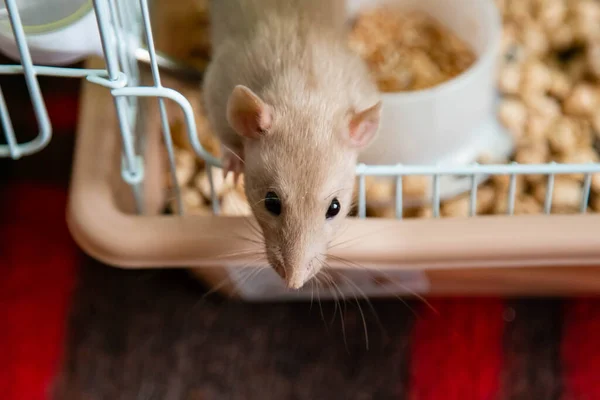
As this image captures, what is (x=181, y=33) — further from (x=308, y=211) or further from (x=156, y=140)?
(x=308, y=211)

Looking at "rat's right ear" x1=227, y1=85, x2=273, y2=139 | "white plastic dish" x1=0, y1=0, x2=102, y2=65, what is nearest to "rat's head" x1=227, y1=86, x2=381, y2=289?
"rat's right ear" x1=227, y1=85, x2=273, y2=139

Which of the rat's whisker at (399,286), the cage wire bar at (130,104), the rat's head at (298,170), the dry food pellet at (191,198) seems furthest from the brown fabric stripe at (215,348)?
the rat's head at (298,170)

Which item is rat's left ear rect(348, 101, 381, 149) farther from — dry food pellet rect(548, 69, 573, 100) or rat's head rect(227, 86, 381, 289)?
dry food pellet rect(548, 69, 573, 100)

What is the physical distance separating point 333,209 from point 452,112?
386mm

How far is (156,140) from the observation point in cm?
111

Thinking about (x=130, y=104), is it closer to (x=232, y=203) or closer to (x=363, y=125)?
(x=232, y=203)

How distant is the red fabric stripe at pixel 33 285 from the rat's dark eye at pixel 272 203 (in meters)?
0.56

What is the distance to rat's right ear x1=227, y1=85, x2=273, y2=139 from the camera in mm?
734

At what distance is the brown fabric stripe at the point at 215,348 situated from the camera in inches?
43.3

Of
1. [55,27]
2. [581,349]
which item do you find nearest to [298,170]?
[55,27]

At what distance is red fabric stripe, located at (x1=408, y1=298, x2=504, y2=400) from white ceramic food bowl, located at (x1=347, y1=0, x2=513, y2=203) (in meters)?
0.19

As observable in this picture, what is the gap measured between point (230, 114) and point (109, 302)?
0.54 metres

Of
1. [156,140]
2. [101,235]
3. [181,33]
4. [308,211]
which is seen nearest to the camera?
[308,211]

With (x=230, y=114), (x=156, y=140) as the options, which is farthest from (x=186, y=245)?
(x=156, y=140)
